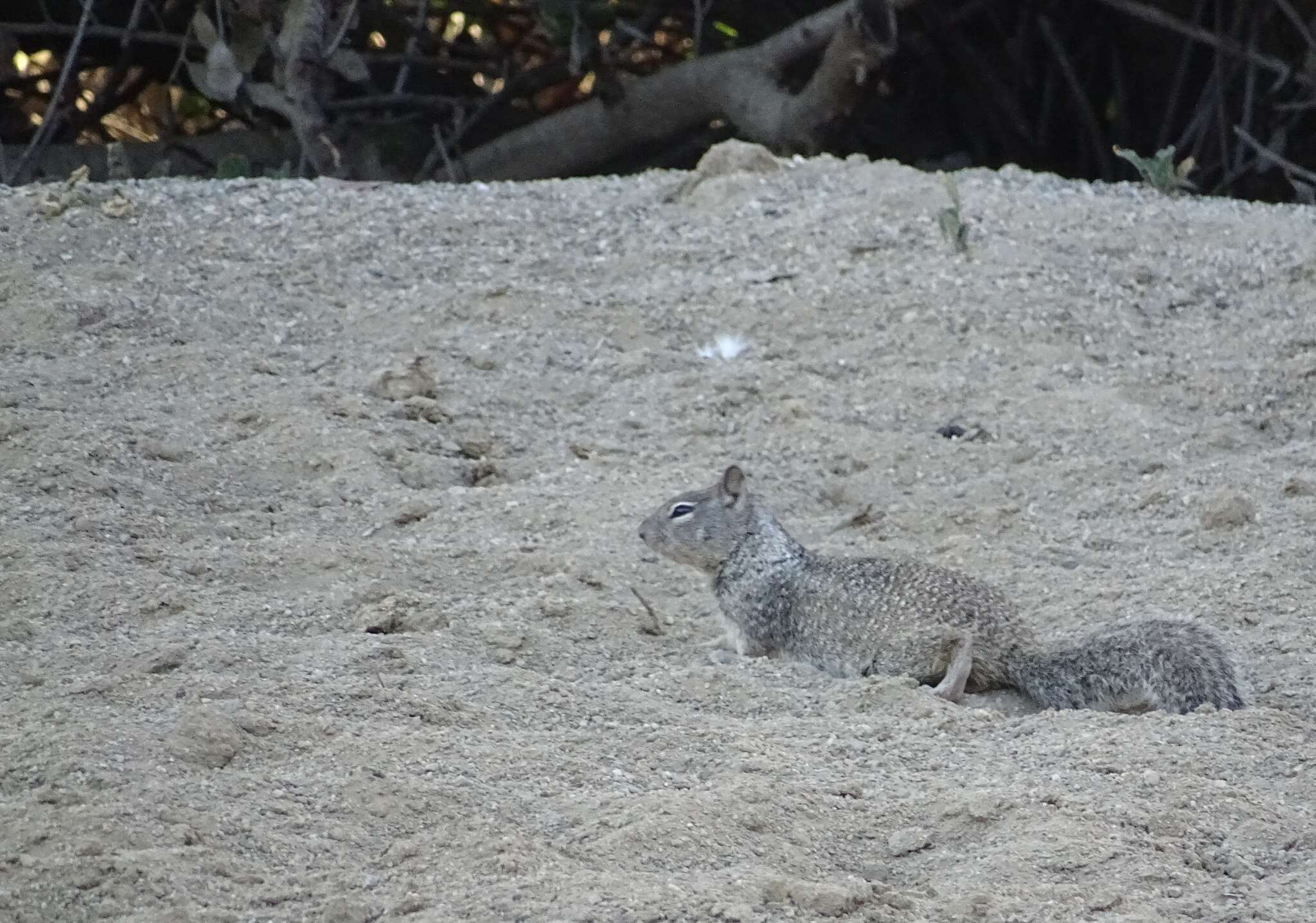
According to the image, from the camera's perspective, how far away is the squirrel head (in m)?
4.16

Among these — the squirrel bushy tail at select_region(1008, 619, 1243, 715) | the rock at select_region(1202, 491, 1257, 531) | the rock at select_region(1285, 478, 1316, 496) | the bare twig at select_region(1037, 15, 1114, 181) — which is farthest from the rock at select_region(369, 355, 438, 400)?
the bare twig at select_region(1037, 15, 1114, 181)

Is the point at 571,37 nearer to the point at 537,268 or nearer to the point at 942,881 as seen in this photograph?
the point at 537,268

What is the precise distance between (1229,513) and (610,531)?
1518mm

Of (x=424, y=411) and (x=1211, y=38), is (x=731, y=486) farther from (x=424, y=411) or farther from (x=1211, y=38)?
(x=1211, y=38)

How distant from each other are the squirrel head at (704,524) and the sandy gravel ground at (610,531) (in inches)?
4.7

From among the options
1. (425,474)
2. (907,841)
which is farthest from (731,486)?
(907,841)

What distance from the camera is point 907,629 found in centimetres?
373

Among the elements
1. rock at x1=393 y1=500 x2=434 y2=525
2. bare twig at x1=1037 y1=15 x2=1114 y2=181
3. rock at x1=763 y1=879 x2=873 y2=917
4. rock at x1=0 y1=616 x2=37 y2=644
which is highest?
rock at x1=763 y1=879 x2=873 y2=917

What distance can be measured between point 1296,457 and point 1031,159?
5.48 m

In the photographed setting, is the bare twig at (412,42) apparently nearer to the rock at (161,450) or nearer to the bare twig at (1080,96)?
the bare twig at (1080,96)

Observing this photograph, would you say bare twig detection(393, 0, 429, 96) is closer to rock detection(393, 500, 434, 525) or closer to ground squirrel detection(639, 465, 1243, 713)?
rock detection(393, 500, 434, 525)

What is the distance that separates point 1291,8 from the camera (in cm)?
821

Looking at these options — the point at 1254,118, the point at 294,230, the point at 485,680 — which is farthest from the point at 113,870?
the point at 1254,118

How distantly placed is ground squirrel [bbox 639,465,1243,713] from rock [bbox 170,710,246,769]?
1.42 metres
